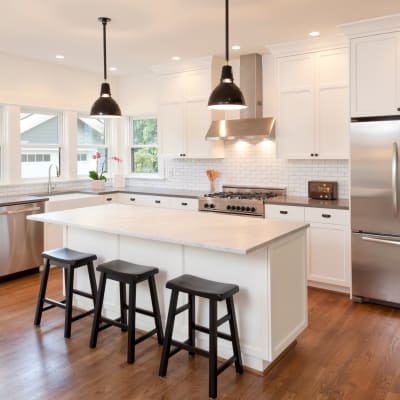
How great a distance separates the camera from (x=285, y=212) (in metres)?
4.56

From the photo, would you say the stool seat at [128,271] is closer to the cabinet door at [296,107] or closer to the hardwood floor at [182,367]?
the hardwood floor at [182,367]

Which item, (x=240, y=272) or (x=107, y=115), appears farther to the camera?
(x=107, y=115)

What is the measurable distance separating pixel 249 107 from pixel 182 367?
3419 millimetres

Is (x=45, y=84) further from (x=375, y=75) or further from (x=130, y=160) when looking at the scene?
(x=375, y=75)

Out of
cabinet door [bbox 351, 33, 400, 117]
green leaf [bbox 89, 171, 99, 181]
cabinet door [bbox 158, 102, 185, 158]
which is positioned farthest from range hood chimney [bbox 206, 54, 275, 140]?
green leaf [bbox 89, 171, 99, 181]

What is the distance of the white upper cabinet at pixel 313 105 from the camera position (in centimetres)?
449

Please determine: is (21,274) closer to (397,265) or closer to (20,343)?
(20,343)

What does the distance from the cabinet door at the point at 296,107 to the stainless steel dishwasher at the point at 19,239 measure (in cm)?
306

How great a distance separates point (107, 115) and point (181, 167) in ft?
8.19

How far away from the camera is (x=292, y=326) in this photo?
9.86ft

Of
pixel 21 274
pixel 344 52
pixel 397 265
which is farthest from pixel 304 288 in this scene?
pixel 21 274

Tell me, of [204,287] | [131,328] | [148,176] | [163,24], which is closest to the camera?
[204,287]

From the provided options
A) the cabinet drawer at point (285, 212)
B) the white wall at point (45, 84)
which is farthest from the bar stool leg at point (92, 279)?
the white wall at point (45, 84)

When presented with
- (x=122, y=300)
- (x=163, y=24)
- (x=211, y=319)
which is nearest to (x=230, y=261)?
(x=211, y=319)
